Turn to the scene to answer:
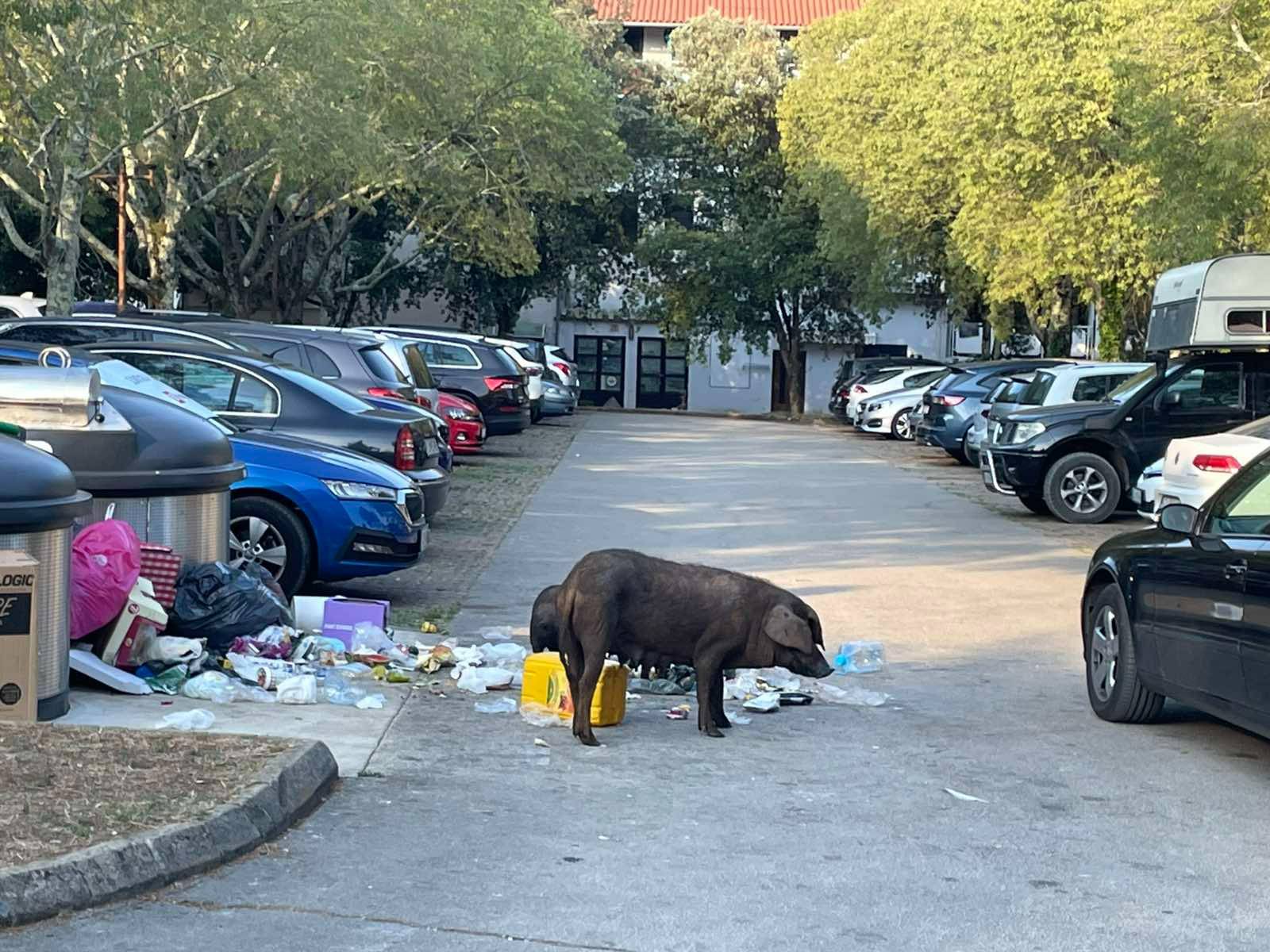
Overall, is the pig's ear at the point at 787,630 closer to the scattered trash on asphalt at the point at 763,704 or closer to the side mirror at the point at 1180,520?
the scattered trash on asphalt at the point at 763,704

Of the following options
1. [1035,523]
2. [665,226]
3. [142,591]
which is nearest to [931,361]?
[665,226]

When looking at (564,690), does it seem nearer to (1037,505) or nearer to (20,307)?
(1037,505)

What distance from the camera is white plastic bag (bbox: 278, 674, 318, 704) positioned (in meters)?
8.72

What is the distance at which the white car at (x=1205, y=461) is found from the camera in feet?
47.3

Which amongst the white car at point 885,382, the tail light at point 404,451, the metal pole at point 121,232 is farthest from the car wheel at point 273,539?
the white car at point 885,382

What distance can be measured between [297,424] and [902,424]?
26.9 meters

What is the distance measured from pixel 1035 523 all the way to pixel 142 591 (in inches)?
519

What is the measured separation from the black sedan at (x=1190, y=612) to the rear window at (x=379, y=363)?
437 inches

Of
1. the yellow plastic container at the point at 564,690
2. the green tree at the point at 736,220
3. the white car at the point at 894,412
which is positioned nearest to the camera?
the yellow plastic container at the point at 564,690

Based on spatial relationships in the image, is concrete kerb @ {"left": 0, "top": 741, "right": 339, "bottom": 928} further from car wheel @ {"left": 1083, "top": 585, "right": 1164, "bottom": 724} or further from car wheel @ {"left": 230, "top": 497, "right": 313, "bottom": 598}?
car wheel @ {"left": 230, "top": 497, "right": 313, "bottom": 598}

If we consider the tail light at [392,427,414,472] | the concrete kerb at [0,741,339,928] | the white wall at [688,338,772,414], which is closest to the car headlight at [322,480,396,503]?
the tail light at [392,427,414,472]

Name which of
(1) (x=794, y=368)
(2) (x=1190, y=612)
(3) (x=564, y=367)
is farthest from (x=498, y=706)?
(1) (x=794, y=368)

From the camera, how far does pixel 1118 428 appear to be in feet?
65.8

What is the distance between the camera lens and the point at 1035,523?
66.8 ft
